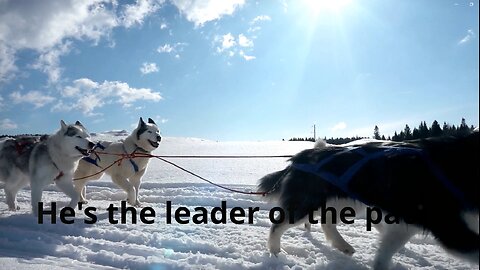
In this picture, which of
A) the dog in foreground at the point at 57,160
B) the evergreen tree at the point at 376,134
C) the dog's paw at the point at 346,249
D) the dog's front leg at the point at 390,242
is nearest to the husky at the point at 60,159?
the dog in foreground at the point at 57,160

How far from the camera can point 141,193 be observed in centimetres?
799

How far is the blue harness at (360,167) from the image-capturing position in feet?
10.2

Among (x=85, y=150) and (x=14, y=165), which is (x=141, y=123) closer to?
(x=85, y=150)

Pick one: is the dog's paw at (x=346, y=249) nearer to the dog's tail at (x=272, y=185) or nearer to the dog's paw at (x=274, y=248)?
Answer: the dog's paw at (x=274, y=248)

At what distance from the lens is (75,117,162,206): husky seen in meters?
7.05

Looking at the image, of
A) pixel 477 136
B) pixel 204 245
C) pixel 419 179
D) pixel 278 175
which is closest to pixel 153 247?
pixel 204 245

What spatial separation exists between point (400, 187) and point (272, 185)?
1487 mm

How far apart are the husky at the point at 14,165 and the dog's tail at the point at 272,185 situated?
4.08m

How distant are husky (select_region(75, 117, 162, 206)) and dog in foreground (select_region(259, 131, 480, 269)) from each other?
3885mm

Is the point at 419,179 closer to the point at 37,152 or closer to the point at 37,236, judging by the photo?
the point at 37,236

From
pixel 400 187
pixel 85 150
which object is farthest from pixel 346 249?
pixel 85 150

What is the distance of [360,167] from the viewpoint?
3506 millimetres

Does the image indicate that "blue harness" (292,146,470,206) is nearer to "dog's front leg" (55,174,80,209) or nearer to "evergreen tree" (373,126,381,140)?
"dog's front leg" (55,174,80,209)

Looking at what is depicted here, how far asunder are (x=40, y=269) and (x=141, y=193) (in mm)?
4753
